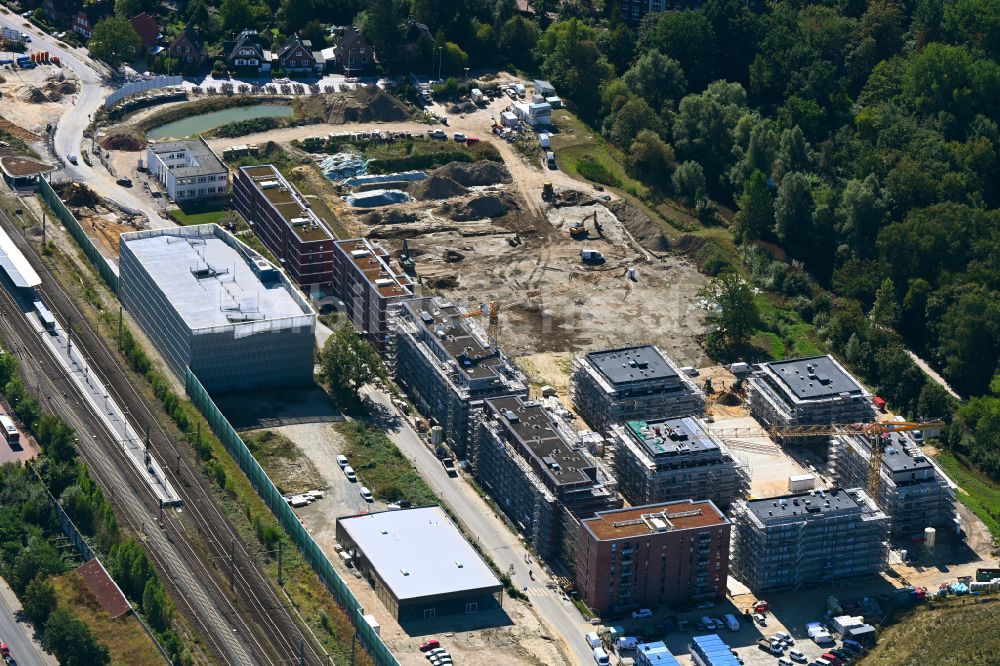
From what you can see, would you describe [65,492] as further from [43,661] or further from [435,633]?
[435,633]

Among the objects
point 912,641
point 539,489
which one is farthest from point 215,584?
point 912,641

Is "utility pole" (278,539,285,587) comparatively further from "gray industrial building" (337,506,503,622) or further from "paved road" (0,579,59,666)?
"paved road" (0,579,59,666)

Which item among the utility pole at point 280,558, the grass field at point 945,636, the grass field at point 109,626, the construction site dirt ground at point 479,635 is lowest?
the grass field at point 945,636

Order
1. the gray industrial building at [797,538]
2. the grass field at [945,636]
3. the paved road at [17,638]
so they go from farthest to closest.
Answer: the gray industrial building at [797,538]
the grass field at [945,636]
the paved road at [17,638]

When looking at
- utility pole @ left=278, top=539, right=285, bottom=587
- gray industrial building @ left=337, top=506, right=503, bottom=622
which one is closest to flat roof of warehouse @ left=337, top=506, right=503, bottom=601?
gray industrial building @ left=337, top=506, right=503, bottom=622

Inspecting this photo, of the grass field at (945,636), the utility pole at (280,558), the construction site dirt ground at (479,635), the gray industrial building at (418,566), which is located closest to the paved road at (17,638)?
the utility pole at (280,558)

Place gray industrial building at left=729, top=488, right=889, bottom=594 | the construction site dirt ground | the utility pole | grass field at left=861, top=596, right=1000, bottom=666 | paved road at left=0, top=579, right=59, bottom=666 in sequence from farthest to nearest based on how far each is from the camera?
1. gray industrial building at left=729, top=488, right=889, bottom=594
2. the utility pole
3. grass field at left=861, top=596, right=1000, bottom=666
4. the construction site dirt ground
5. paved road at left=0, top=579, right=59, bottom=666

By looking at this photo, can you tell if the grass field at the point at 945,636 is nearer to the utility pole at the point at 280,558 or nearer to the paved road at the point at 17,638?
the utility pole at the point at 280,558
